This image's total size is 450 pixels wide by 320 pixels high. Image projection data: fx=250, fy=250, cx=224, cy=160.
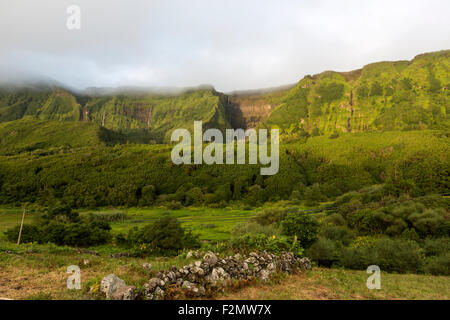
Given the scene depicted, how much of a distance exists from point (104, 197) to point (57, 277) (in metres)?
96.7

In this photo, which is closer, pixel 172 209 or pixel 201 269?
pixel 201 269

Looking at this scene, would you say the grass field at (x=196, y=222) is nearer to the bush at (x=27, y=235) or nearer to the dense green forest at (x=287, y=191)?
the dense green forest at (x=287, y=191)

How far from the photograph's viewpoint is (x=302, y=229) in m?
22.1

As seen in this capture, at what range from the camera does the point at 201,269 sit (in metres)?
9.98

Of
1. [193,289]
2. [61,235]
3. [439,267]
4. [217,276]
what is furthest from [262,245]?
[61,235]

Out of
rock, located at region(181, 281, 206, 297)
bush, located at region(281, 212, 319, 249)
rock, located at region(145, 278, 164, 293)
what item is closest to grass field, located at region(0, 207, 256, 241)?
bush, located at region(281, 212, 319, 249)

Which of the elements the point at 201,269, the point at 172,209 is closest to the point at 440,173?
the point at 172,209

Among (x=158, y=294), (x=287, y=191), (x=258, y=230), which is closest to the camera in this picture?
(x=158, y=294)

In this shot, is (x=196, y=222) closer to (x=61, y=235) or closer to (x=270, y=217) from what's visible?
(x=270, y=217)

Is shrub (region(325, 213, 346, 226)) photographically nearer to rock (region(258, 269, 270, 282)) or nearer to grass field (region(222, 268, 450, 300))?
grass field (region(222, 268, 450, 300))

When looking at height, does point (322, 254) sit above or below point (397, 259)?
above

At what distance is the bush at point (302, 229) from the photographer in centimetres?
2200
